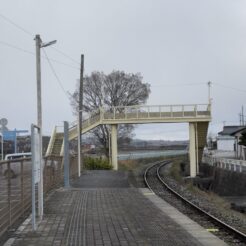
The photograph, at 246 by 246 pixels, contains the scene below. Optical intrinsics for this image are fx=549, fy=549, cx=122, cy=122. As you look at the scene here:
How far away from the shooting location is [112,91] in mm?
69000

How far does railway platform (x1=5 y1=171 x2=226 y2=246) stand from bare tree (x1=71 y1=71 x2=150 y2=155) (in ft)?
169

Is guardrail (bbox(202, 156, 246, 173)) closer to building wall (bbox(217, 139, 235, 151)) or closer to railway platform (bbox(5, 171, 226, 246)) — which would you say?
railway platform (bbox(5, 171, 226, 246))

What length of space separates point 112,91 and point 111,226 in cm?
5769

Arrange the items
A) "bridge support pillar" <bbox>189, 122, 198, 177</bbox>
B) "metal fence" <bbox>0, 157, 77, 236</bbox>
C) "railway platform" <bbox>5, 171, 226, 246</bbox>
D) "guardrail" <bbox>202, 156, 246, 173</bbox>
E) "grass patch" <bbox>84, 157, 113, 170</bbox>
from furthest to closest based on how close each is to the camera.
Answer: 1. "bridge support pillar" <bbox>189, 122, 198, 177</bbox>
2. "grass patch" <bbox>84, 157, 113, 170</bbox>
3. "guardrail" <bbox>202, 156, 246, 173</bbox>
4. "metal fence" <bbox>0, 157, 77, 236</bbox>
5. "railway platform" <bbox>5, 171, 226, 246</bbox>

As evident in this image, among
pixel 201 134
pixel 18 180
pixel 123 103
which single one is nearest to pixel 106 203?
pixel 18 180

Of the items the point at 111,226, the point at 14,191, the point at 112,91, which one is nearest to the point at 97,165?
the point at 112,91

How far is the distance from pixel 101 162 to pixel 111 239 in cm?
3918

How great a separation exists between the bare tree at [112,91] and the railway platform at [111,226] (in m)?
51.4

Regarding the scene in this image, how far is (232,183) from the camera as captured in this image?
40.7 meters

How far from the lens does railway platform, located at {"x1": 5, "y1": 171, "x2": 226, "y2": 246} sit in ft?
32.5

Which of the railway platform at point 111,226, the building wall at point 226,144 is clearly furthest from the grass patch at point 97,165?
the building wall at point 226,144

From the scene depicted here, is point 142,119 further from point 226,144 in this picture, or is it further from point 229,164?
point 226,144

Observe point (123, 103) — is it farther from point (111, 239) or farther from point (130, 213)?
point (111, 239)

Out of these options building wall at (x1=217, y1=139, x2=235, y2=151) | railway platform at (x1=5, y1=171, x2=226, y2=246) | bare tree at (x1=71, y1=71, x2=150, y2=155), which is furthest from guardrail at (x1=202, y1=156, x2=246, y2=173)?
building wall at (x1=217, y1=139, x2=235, y2=151)
